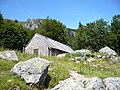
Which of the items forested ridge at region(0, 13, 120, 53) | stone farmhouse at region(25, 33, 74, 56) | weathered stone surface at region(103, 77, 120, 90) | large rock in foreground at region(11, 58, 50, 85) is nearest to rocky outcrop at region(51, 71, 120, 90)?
weathered stone surface at region(103, 77, 120, 90)

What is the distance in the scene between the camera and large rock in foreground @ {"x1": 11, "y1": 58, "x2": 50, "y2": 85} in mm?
13977

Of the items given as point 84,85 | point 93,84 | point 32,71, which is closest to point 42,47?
point 32,71

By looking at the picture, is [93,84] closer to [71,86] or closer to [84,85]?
[84,85]

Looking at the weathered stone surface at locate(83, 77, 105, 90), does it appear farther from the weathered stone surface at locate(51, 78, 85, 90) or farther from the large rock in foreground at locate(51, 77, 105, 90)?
the weathered stone surface at locate(51, 78, 85, 90)

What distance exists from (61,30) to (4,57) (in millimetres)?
58959

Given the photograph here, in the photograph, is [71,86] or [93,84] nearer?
[71,86]

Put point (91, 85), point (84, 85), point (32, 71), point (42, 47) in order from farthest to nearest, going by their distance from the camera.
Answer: point (42, 47), point (32, 71), point (84, 85), point (91, 85)

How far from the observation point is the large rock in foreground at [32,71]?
14.0 meters

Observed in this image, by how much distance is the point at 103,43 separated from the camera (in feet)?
226

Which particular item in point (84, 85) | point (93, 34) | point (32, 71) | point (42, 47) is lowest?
point (84, 85)

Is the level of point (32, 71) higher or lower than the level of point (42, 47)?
lower

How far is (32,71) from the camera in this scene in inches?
563

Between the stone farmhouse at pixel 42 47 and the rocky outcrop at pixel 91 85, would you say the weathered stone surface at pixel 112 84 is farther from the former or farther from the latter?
the stone farmhouse at pixel 42 47

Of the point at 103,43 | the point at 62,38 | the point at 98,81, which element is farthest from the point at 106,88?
the point at 62,38
